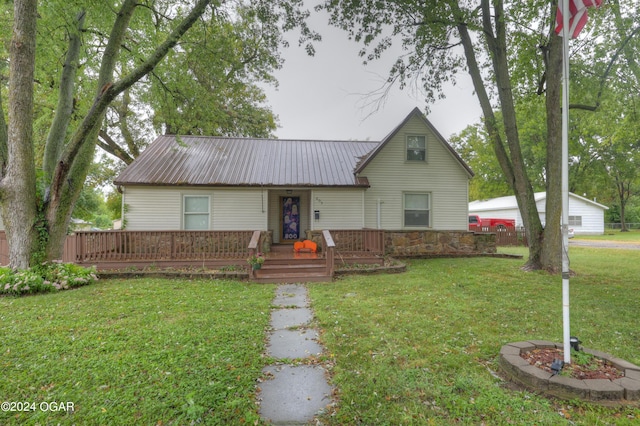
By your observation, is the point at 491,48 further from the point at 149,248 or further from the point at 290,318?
the point at 149,248

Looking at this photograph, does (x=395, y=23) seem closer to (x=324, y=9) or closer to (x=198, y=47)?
A: (x=324, y=9)

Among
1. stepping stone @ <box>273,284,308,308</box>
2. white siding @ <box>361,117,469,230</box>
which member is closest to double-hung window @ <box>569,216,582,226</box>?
white siding @ <box>361,117,469,230</box>

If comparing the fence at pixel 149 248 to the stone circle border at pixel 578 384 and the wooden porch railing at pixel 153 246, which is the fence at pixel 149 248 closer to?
the wooden porch railing at pixel 153 246

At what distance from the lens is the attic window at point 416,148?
40.6ft

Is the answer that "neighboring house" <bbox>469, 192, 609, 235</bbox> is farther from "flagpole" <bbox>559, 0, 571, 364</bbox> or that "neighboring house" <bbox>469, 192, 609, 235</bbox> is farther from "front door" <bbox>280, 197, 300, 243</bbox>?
"flagpole" <bbox>559, 0, 571, 364</bbox>

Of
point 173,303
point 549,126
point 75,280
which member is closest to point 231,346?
point 173,303

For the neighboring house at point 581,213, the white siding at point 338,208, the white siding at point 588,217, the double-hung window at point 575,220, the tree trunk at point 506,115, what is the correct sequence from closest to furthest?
the tree trunk at point 506,115 → the white siding at point 338,208 → the neighboring house at point 581,213 → the double-hung window at point 575,220 → the white siding at point 588,217

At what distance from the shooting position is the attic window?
12375 mm

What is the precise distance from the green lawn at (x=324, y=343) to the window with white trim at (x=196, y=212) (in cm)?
415

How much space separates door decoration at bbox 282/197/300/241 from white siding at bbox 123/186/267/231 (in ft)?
4.35

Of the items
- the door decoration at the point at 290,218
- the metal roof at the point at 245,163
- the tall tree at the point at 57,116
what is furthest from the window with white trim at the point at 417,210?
the tall tree at the point at 57,116

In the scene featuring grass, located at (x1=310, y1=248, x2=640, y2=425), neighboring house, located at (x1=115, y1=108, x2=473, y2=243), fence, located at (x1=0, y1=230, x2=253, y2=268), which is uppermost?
neighboring house, located at (x1=115, y1=108, x2=473, y2=243)

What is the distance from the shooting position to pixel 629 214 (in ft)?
130

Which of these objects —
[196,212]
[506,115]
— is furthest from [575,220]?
[196,212]
